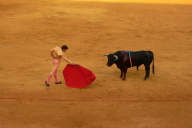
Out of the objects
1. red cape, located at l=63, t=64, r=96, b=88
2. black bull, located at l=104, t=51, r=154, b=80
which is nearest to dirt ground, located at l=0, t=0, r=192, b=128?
red cape, located at l=63, t=64, r=96, b=88

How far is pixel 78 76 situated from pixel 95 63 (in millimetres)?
2353

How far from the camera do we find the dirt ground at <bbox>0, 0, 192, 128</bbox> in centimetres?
883

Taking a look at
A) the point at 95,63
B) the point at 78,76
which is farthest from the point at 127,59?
the point at 95,63

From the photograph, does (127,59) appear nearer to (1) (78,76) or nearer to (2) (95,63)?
(1) (78,76)

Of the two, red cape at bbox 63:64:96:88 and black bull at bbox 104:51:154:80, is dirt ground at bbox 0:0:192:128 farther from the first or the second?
black bull at bbox 104:51:154:80

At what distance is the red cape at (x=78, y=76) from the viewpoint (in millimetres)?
10344

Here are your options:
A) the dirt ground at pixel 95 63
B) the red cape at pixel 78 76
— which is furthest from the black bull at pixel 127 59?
the red cape at pixel 78 76

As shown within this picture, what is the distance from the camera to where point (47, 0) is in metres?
21.6

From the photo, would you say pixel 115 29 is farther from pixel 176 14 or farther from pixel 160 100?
pixel 160 100

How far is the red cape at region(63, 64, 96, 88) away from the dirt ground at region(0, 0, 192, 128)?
0.64 feet

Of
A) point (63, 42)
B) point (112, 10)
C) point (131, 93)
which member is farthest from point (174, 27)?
point (131, 93)

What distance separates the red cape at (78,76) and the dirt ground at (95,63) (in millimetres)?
195

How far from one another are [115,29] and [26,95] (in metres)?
7.86

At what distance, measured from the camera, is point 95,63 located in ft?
41.6
